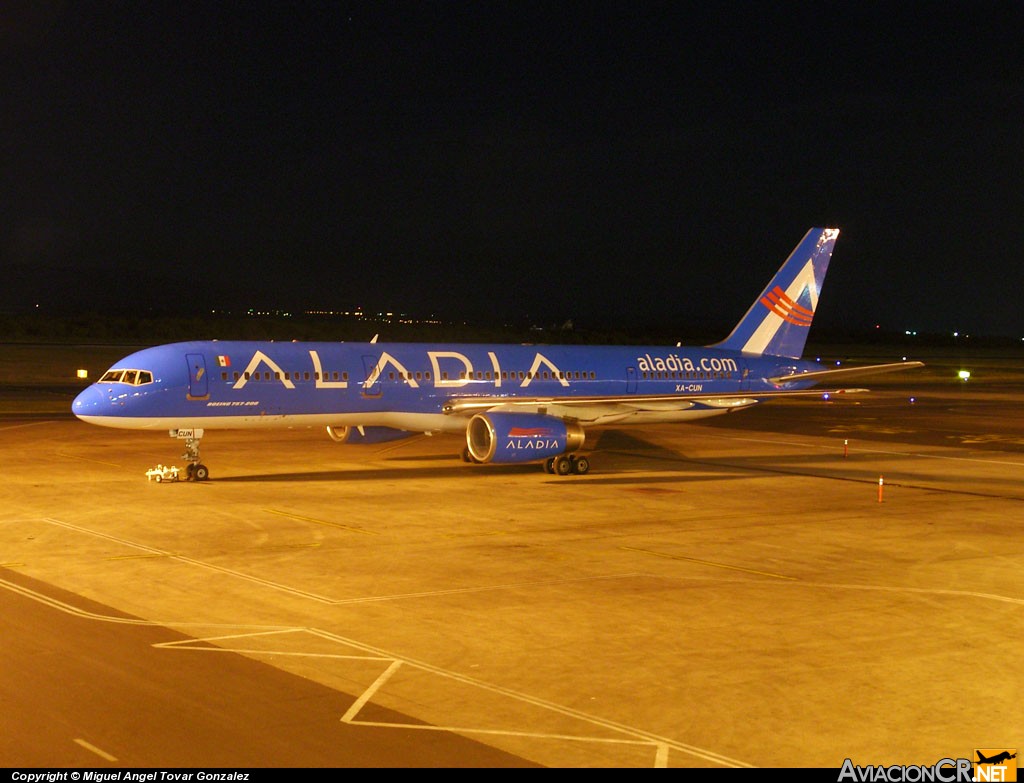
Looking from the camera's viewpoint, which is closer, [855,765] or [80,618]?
[855,765]

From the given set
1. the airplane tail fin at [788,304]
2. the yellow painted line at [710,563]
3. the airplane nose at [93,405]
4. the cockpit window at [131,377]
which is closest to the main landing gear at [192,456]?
the cockpit window at [131,377]

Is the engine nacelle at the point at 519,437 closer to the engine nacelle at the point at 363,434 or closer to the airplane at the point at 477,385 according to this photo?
the airplane at the point at 477,385

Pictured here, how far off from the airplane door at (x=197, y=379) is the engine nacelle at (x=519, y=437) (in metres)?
7.70

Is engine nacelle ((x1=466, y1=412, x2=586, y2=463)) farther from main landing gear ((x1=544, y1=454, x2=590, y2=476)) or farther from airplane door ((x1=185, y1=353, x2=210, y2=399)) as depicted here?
airplane door ((x1=185, y1=353, x2=210, y2=399))

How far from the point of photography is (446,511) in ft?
87.0

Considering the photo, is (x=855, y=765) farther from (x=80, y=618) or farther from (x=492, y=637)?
(x=80, y=618)

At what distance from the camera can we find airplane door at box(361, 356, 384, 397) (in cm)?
3334

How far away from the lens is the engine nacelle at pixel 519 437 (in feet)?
104

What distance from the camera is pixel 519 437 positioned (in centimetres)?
3177

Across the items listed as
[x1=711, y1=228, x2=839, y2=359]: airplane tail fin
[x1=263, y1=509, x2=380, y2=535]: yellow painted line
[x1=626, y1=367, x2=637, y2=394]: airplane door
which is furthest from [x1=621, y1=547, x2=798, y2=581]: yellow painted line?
[x1=711, y1=228, x2=839, y2=359]: airplane tail fin

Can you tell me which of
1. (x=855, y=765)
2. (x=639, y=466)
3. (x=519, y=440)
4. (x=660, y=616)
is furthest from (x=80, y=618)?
(x=639, y=466)

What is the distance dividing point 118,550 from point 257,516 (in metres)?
4.57

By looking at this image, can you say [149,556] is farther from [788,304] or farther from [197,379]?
[788,304]

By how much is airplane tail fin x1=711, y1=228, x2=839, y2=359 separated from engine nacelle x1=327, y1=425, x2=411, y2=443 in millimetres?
14548
